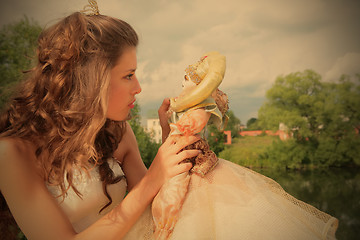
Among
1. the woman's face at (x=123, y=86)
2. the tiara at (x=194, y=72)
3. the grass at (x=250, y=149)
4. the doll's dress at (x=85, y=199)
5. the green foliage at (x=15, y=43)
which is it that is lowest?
the grass at (x=250, y=149)

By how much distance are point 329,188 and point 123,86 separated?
17.6 m

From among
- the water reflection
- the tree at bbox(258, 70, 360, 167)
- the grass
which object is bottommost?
the water reflection

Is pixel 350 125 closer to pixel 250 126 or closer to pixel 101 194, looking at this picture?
pixel 250 126

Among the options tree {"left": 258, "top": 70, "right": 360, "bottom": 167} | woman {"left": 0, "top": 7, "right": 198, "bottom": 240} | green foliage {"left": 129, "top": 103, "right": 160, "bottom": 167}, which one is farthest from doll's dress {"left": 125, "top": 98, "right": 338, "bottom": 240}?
tree {"left": 258, "top": 70, "right": 360, "bottom": 167}

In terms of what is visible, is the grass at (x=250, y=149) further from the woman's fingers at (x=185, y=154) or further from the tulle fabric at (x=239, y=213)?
the woman's fingers at (x=185, y=154)

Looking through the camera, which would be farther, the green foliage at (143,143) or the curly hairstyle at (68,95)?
the green foliage at (143,143)

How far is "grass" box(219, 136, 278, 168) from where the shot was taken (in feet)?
50.2

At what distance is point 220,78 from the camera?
3.77ft

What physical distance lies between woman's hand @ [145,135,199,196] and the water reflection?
1426 centimetres

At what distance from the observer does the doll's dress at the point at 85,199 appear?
1.38m

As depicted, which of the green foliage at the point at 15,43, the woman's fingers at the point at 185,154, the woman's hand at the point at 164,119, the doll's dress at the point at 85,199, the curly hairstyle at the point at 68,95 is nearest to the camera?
the woman's fingers at the point at 185,154

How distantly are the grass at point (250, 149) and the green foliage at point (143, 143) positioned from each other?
6205mm

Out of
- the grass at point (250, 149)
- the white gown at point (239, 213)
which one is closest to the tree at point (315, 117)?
the grass at point (250, 149)

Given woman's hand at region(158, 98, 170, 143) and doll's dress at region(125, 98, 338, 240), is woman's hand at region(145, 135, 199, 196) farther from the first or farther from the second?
woman's hand at region(158, 98, 170, 143)
